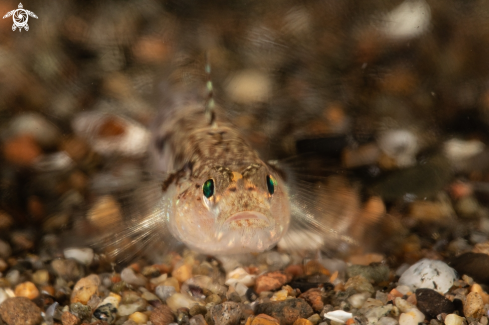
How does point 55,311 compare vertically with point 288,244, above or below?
below

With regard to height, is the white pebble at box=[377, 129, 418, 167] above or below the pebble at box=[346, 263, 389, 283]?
above

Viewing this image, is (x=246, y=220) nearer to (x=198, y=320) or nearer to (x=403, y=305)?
(x=198, y=320)

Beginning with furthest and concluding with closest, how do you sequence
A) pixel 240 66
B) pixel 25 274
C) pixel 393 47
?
pixel 240 66, pixel 393 47, pixel 25 274

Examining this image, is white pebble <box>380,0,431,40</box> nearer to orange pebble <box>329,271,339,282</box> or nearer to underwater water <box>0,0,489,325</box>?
underwater water <box>0,0,489,325</box>

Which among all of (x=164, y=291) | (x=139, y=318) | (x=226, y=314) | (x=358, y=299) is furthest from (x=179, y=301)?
(x=358, y=299)

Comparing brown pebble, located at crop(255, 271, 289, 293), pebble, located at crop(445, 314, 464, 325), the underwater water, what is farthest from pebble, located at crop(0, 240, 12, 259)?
pebble, located at crop(445, 314, 464, 325)

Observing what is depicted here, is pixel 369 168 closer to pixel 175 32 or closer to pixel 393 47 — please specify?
pixel 393 47

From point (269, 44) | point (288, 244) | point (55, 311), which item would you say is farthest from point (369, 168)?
point (55, 311)
